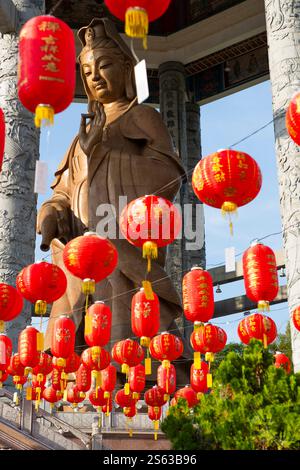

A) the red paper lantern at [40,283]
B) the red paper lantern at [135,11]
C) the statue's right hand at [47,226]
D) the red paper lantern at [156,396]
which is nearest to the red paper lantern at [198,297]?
the red paper lantern at [156,396]

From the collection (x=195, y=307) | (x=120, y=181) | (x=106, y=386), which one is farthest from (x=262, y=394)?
(x=120, y=181)

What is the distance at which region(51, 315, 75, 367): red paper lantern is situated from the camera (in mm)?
9555

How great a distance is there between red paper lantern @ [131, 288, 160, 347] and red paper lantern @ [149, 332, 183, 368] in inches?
14.1

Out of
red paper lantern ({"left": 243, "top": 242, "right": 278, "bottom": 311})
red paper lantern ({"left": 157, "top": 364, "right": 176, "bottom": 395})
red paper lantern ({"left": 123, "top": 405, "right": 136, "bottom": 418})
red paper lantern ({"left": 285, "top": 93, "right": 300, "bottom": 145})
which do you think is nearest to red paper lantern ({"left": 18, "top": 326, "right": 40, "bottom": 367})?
red paper lantern ({"left": 123, "top": 405, "right": 136, "bottom": 418})

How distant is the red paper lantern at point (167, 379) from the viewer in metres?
9.77

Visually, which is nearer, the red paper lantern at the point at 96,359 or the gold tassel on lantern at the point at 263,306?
the gold tassel on lantern at the point at 263,306

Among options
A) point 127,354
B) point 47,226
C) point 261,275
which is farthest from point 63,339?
point 261,275

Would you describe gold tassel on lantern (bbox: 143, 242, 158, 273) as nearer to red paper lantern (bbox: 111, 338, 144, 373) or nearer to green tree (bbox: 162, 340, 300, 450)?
green tree (bbox: 162, 340, 300, 450)

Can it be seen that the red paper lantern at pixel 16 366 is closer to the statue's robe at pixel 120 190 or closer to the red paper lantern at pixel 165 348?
the statue's robe at pixel 120 190

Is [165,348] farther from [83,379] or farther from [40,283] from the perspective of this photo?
[40,283]

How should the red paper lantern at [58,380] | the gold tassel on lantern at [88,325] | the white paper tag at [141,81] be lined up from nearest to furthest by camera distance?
the white paper tag at [141,81]
the gold tassel on lantern at [88,325]
the red paper lantern at [58,380]

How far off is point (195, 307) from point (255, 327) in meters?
0.99

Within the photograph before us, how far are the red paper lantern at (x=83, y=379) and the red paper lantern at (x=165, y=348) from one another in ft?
3.58
